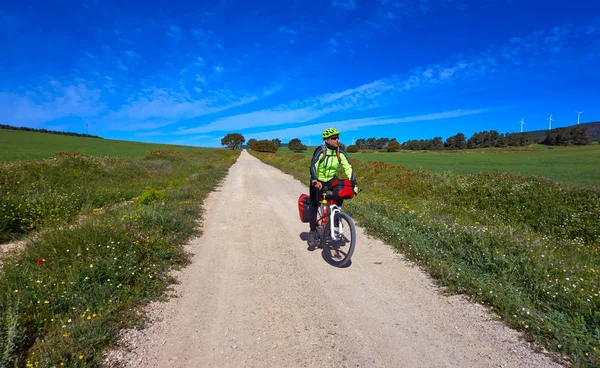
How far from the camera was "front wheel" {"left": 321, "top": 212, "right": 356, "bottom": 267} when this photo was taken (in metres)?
4.20

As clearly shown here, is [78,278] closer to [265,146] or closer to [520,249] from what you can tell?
[520,249]

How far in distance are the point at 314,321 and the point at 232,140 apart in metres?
121

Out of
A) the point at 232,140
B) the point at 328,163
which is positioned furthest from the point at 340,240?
the point at 232,140

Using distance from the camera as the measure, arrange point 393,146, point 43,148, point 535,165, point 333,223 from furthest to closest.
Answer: point 393,146 < point 43,148 < point 535,165 < point 333,223

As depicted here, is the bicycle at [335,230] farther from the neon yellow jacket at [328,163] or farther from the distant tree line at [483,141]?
the distant tree line at [483,141]

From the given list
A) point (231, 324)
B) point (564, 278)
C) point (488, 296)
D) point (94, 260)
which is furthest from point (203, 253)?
point (564, 278)

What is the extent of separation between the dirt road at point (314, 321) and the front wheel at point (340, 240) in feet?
0.57

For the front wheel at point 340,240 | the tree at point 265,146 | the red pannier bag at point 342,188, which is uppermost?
the tree at point 265,146

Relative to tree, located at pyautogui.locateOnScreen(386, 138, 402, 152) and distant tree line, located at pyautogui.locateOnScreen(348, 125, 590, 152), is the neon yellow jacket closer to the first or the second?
distant tree line, located at pyautogui.locateOnScreen(348, 125, 590, 152)

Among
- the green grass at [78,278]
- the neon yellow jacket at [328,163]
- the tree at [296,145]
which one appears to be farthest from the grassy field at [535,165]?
the tree at [296,145]

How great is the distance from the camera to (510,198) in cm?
809

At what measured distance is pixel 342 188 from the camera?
13.9 ft

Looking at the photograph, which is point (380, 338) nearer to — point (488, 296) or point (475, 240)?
point (488, 296)

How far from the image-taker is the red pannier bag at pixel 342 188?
4219mm
